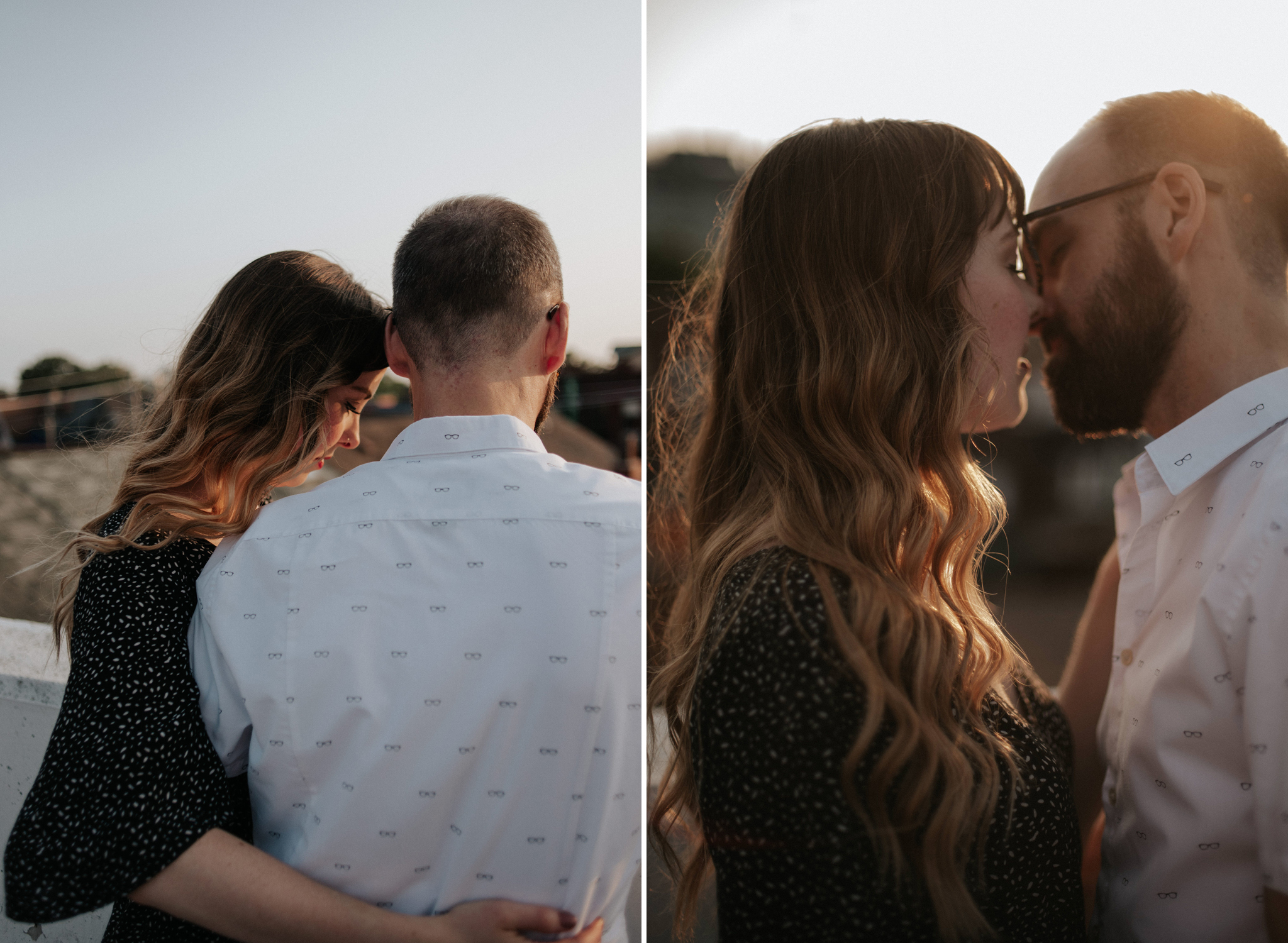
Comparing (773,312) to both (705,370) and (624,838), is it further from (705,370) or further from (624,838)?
(624,838)

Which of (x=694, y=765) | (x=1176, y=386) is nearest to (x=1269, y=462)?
(x=1176, y=386)

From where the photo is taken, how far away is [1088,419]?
48.0 inches

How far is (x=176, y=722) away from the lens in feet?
2.70

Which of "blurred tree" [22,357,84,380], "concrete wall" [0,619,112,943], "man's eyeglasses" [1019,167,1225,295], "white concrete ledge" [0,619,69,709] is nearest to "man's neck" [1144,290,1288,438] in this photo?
"man's eyeglasses" [1019,167,1225,295]

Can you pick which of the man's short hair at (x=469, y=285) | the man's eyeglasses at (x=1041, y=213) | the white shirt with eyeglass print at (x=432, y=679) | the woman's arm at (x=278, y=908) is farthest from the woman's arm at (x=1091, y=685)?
the man's short hair at (x=469, y=285)

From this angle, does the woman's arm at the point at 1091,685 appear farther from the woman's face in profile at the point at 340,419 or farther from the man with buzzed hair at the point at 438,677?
the woman's face in profile at the point at 340,419

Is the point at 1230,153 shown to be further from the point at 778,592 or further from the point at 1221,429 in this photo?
the point at 778,592

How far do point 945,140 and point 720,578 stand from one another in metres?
0.64

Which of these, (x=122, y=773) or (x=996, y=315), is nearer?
(x=122, y=773)

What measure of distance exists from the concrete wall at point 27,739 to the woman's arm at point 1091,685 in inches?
69.5

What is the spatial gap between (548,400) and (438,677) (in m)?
0.50

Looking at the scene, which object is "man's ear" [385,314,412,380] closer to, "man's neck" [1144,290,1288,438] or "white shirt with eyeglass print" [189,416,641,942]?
"white shirt with eyeglass print" [189,416,641,942]

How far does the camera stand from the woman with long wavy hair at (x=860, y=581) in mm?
760

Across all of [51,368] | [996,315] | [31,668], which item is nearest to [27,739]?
[31,668]
